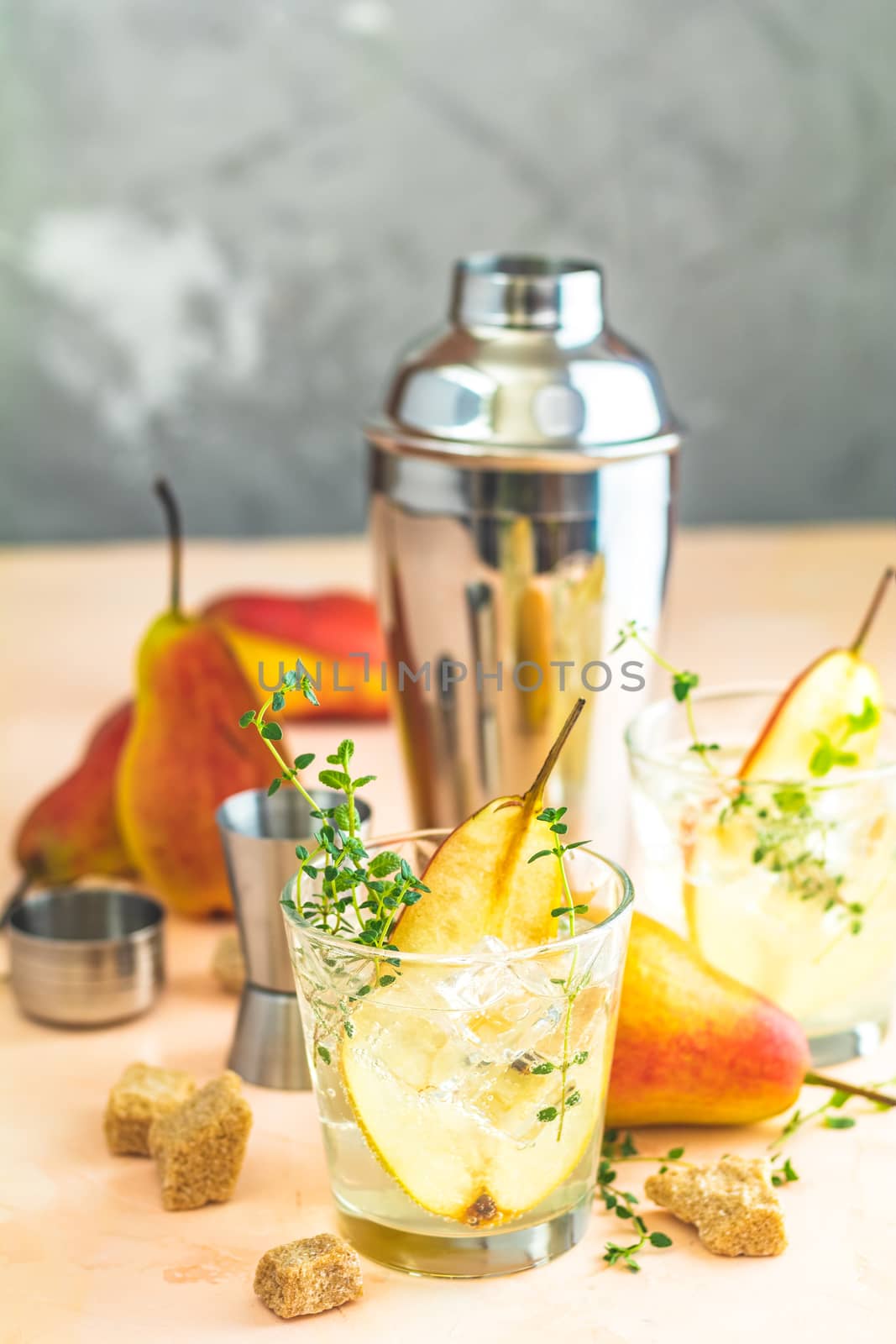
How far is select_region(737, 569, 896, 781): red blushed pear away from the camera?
0.67 m

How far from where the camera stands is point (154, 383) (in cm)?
164

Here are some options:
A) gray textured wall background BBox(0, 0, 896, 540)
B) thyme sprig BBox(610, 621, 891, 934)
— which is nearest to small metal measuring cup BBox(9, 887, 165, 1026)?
thyme sprig BBox(610, 621, 891, 934)

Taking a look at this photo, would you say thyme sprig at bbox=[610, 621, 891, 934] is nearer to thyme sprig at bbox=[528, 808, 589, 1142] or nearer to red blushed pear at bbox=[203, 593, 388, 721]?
thyme sprig at bbox=[528, 808, 589, 1142]

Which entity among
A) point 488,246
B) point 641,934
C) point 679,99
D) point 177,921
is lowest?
point 177,921

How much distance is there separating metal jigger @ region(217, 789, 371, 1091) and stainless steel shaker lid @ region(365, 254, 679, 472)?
196 millimetres

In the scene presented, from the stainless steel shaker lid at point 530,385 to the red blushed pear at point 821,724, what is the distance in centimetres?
15

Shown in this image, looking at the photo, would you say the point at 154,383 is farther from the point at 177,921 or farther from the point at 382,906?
the point at 382,906

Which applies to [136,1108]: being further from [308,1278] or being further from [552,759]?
[552,759]

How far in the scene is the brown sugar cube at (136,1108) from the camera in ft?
2.01

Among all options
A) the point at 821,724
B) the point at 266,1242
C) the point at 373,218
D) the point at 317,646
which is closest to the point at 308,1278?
the point at 266,1242

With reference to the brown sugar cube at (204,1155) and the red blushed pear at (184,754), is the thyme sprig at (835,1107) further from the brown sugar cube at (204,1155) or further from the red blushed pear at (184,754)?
the red blushed pear at (184,754)

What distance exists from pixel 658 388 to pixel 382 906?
367mm

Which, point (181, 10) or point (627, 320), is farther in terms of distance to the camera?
point (627, 320)

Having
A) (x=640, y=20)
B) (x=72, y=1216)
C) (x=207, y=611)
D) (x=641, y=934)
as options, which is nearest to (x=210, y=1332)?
Answer: (x=72, y=1216)
